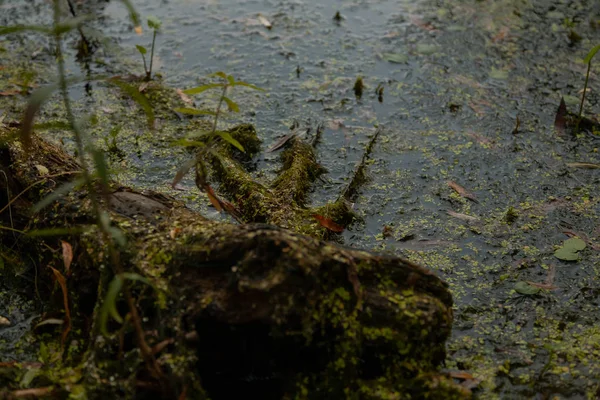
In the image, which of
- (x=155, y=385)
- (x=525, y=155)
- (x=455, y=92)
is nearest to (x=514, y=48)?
(x=455, y=92)

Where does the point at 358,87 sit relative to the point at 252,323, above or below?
above

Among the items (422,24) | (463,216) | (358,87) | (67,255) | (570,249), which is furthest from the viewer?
(422,24)

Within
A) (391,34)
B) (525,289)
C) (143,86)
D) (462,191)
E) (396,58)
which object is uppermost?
(391,34)

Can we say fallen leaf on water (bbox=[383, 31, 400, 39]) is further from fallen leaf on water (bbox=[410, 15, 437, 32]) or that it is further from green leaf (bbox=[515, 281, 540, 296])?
green leaf (bbox=[515, 281, 540, 296])

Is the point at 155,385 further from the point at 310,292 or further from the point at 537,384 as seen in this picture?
the point at 537,384

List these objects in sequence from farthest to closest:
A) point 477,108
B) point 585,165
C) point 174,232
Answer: point 477,108 < point 585,165 < point 174,232

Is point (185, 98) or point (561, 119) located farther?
point (185, 98)

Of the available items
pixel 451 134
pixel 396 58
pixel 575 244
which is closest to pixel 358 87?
pixel 396 58

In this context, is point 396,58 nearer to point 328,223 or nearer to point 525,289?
point 328,223
